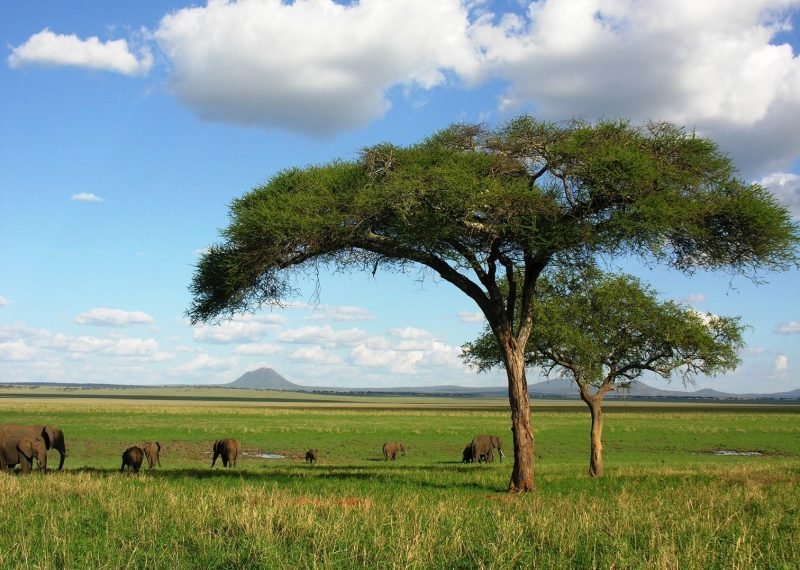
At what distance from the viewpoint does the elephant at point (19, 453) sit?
25016 mm

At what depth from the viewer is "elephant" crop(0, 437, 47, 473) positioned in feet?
82.1

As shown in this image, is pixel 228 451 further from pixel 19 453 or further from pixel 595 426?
pixel 595 426

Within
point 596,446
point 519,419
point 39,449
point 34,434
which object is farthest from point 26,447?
point 596,446

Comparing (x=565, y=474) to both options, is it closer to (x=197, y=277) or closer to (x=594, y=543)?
(x=197, y=277)

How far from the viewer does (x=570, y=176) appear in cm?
2133

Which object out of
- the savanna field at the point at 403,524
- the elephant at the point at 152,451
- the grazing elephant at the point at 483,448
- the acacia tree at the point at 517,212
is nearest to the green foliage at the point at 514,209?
the acacia tree at the point at 517,212

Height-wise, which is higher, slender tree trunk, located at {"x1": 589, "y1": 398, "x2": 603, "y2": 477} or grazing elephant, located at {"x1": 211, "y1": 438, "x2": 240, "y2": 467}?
slender tree trunk, located at {"x1": 589, "y1": 398, "x2": 603, "y2": 477}

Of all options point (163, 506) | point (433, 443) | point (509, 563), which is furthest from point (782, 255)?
point (433, 443)

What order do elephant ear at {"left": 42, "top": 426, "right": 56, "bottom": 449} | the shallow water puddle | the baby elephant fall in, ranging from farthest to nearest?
the shallow water puddle < the baby elephant < elephant ear at {"left": 42, "top": 426, "right": 56, "bottom": 449}

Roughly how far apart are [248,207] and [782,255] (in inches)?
654

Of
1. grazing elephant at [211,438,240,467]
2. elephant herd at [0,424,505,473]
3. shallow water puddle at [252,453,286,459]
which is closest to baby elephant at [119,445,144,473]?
elephant herd at [0,424,505,473]

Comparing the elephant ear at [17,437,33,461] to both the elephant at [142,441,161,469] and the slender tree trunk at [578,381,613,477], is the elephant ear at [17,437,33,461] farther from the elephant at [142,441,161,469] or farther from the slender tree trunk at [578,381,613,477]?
the slender tree trunk at [578,381,613,477]

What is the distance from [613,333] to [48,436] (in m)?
23.1

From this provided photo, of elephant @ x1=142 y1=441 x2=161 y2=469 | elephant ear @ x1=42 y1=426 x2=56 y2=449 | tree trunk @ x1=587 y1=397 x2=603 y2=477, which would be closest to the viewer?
elephant ear @ x1=42 y1=426 x2=56 y2=449
